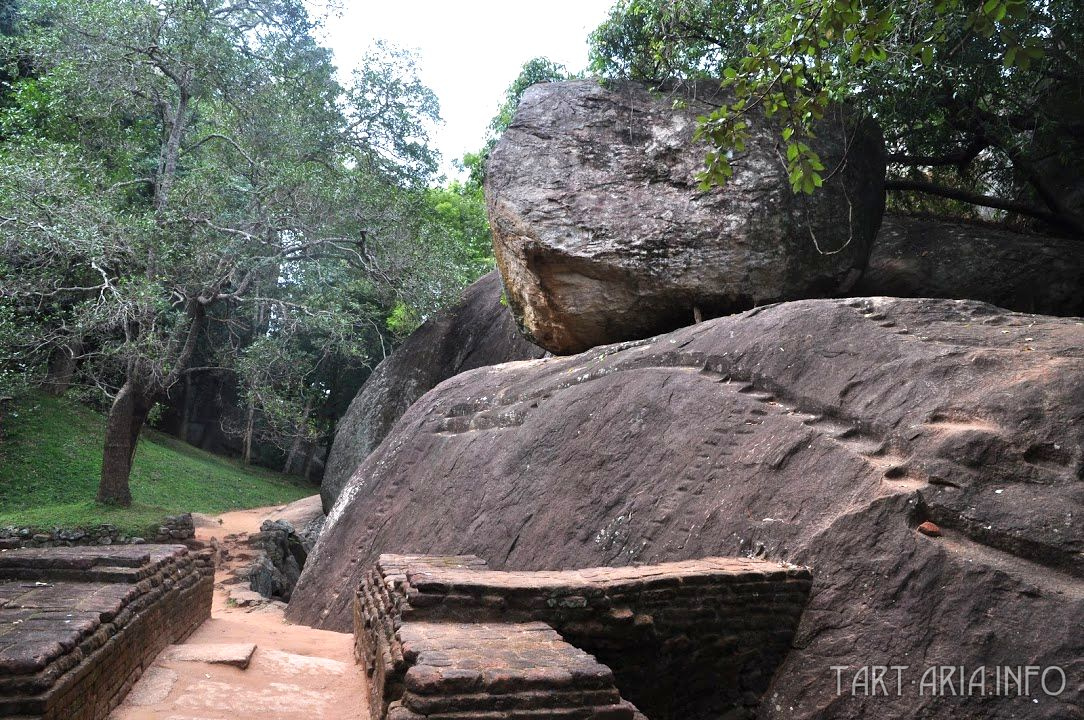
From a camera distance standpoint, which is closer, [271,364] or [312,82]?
[271,364]

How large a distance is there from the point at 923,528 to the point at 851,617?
0.67 metres

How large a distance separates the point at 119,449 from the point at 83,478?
194 inches

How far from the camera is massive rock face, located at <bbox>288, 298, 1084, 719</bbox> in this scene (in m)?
4.18

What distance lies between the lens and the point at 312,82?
1537cm

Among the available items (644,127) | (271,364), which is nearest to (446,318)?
(271,364)

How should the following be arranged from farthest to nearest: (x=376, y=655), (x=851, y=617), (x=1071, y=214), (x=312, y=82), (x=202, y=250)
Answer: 1. (x=312, y=82)
2. (x=202, y=250)
3. (x=1071, y=214)
4. (x=376, y=655)
5. (x=851, y=617)

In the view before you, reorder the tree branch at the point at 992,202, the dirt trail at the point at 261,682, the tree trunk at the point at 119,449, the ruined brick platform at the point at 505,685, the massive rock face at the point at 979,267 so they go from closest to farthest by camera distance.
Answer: the ruined brick platform at the point at 505,685, the dirt trail at the point at 261,682, the massive rock face at the point at 979,267, the tree branch at the point at 992,202, the tree trunk at the point at 119,449

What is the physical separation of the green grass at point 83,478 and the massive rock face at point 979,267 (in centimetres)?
1031

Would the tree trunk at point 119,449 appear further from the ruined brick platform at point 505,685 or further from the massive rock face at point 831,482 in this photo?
the ruined brick platform at point 505,685

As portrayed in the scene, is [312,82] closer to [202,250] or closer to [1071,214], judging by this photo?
[202,250]

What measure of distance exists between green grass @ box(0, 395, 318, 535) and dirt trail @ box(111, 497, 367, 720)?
13.4 ft

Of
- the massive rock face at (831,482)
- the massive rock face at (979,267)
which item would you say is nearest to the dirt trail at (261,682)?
the massive rock face at (831,482)

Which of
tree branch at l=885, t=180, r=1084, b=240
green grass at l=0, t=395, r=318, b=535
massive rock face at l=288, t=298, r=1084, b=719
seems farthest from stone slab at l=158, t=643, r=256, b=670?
tree branch at l=885, t=180, r=1084, b=240

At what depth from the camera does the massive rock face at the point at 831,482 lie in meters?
4.18
